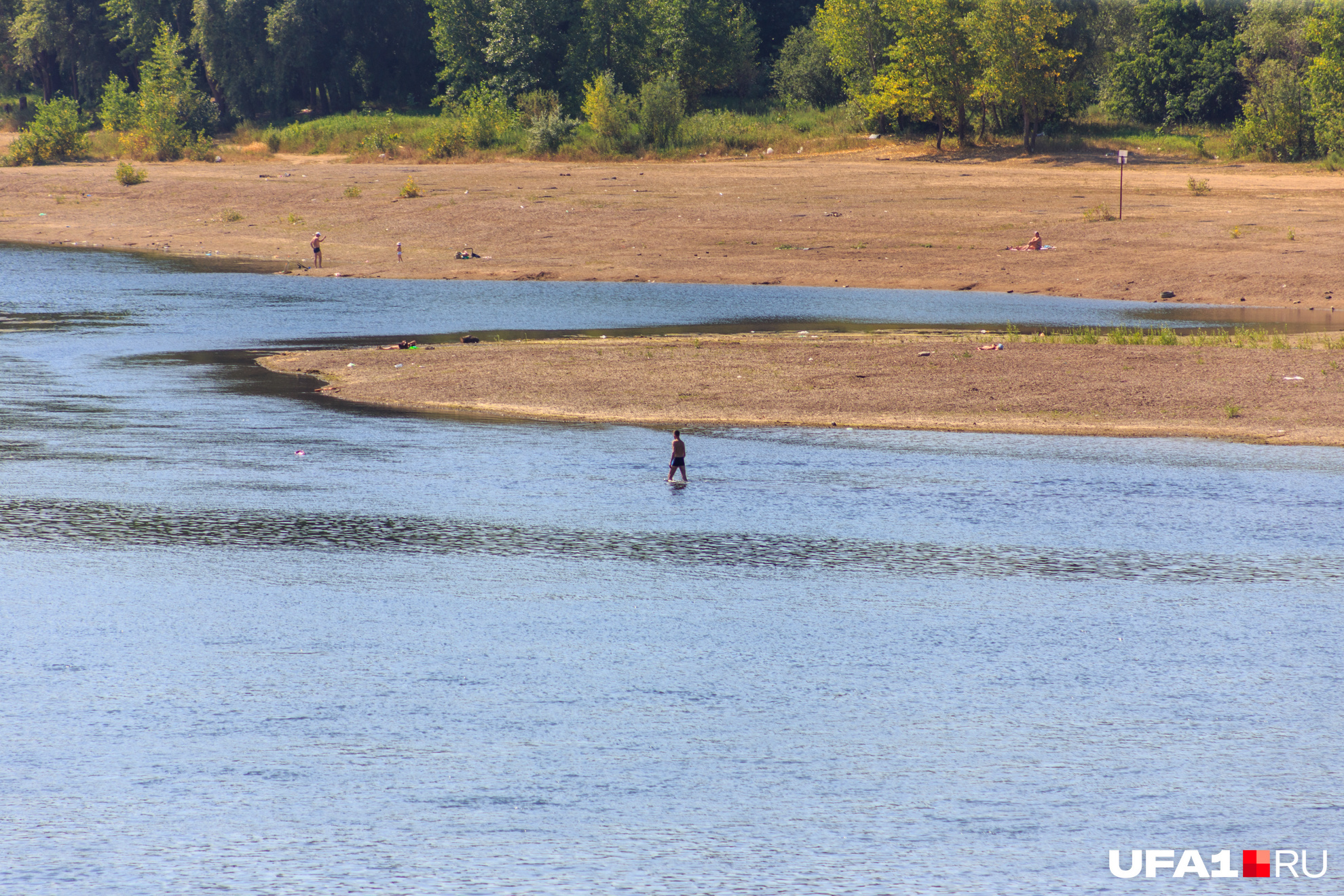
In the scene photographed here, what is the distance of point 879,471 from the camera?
24500mm

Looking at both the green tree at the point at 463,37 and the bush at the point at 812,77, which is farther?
the green tree at the point at 463,37

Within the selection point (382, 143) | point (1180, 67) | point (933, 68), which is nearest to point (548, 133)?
point (382, 143)

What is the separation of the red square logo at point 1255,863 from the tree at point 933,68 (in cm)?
6430

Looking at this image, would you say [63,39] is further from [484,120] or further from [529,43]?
[484,120]

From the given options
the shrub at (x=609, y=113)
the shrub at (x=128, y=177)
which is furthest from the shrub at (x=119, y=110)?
the shrub at (x=609, y=113)

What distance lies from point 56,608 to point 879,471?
13.9 meters

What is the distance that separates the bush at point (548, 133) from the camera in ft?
264

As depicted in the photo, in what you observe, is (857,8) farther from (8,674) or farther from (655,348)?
(8,674)

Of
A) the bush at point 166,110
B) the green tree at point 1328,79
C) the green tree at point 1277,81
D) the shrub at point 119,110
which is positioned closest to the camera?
the green tree at point 1328,79

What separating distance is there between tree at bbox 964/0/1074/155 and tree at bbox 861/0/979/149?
1370 mm

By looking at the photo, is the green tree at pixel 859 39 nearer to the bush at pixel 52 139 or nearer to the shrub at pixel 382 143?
the shrub at pixel 382 143

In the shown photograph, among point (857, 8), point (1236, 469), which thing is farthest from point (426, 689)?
point (857, 8)

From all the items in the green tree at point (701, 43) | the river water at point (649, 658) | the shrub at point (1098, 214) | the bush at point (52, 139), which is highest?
the green tree at point (701, 43)

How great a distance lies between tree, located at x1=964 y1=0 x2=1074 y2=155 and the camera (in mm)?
68625
